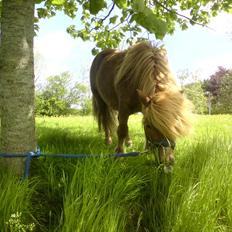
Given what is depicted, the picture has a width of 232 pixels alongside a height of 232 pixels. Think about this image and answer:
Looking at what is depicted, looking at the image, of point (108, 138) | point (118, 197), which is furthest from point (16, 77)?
point (108, 138)

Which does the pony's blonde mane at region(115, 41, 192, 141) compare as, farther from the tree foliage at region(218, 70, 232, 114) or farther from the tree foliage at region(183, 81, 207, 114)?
the tree foliage at region(218, 70, 232, 114)

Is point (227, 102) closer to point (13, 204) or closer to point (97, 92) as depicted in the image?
point (97, 92)

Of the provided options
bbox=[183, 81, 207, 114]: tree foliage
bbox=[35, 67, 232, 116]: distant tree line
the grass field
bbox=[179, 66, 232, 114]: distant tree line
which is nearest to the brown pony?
the grass field

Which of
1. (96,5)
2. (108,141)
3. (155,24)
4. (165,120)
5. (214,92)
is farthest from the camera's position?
(214,92)

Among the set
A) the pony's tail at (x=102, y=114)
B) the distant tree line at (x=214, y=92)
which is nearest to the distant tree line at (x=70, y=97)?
the distant tree line at (x=214, y=92)

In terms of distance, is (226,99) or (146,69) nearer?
(146,69)

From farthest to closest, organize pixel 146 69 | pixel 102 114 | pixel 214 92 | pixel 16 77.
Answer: pixel 214 92, pixel 102 114, pixel 146 69, pixel 16 77

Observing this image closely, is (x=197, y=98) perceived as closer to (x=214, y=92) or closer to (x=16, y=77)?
(x=214, y=92)

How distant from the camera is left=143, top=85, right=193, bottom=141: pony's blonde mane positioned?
3461mm

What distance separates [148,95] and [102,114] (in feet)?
10.3

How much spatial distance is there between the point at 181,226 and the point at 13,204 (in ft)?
3.99

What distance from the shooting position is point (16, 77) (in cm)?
319

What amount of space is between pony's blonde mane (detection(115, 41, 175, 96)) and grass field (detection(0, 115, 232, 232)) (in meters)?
1.02

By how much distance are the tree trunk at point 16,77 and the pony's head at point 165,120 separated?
115 centimetres
